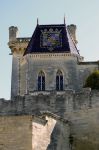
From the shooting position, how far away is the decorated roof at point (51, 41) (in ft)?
133

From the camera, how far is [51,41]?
41.1 meters

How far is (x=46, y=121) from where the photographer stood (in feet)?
73.6

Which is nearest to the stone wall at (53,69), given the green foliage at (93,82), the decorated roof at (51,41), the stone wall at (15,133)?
the decorated roof at (51,41)

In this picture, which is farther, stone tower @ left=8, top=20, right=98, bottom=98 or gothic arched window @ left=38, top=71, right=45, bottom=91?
stone tower @ left=8, top=20, right=98, bottom=98

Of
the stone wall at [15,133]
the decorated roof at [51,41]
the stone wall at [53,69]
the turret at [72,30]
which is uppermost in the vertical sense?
the turret at [72,30]

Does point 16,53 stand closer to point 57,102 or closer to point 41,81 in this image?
point 41,81

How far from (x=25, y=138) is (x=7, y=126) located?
983mm

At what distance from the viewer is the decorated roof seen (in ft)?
133

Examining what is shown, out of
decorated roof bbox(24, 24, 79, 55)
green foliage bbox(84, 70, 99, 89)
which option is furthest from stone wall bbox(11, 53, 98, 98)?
green foliage bbox(84, 70, 99, 89)

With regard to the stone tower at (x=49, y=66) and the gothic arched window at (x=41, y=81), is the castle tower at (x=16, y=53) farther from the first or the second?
the gothic arched window at (x=41, y=81)

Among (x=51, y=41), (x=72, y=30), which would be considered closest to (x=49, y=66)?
(x=51, y=41)

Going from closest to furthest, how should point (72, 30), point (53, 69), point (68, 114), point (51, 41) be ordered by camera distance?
point (68, 114), point (53, 69), point (51, 41), point (72, 30)

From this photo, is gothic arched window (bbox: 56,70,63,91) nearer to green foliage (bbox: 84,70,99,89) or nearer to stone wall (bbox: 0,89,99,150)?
green foliage (bbox: 84,70,99,89)

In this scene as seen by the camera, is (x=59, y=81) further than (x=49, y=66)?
No
